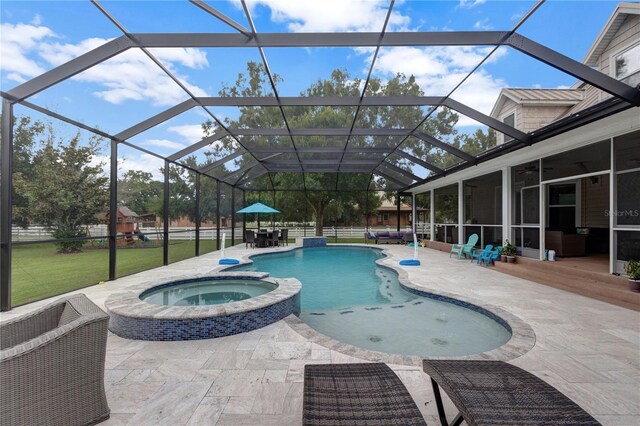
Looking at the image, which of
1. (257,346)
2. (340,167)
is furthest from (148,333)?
(340,167)

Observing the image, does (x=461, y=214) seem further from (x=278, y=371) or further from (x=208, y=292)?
(x=278, y=371)

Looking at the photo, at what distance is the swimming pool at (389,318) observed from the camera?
3.99 meters

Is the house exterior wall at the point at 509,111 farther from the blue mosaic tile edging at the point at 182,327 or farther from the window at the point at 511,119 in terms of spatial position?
the blue mosaic tile edging at the point at 182,327

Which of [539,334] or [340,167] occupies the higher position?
[340,167]

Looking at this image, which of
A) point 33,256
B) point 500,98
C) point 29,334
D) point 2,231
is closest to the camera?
point 29,334

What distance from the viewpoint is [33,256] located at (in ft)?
37.5

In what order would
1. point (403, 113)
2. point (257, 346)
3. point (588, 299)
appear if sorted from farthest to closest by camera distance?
point (403, 113), point (588, 299), point (257, 346)

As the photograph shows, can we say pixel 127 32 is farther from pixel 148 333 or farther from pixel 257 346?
pixel 257 346

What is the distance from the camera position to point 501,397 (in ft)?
5.54

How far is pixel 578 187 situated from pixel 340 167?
8485 millimetres

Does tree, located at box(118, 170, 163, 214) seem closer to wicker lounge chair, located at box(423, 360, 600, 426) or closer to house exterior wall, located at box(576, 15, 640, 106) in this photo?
wicker lounge chair, located at box(423, 360, 600, 426)

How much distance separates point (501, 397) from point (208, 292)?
5.48 m

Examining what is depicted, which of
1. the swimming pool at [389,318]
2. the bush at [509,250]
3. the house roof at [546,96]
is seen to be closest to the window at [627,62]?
the house roof at [546,96]

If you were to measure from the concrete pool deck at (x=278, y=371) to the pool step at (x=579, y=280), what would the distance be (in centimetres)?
34
